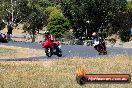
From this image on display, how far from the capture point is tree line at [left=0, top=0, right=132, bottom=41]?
73.0 meters

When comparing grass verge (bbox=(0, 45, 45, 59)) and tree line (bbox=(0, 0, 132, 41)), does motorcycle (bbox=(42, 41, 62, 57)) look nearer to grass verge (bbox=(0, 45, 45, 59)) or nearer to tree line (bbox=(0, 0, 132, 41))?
grass verge (bbox=(0, 45, 45, 59))

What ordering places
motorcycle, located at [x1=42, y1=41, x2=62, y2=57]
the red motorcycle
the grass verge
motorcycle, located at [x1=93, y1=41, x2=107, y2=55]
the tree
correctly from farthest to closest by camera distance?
the tree → the grass verge → motorcycle, located at [x1=93, y1=41, x2=107, y2=55] → motorcycle, located at [x1=42, y1=41, x2=62, y2=57] → the red motorcycle

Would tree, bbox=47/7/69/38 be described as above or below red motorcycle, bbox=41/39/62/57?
above

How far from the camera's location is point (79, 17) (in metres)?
72.8

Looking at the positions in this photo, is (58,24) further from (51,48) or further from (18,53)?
(51,48)

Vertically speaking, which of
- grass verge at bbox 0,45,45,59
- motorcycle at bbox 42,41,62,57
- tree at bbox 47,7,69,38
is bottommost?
grass verge at bbox 0,45,45,59

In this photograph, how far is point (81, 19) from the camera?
7288 cm

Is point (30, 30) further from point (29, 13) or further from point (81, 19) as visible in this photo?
point (81, 19)

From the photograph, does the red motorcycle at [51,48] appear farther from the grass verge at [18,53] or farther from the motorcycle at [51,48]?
the grass verge at [18,53]

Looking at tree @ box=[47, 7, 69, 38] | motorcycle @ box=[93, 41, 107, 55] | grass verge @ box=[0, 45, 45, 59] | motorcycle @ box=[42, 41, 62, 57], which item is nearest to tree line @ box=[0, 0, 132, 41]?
tree @ box=[47, 7, 69, 38]

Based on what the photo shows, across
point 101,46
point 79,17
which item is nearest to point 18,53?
point 101,46

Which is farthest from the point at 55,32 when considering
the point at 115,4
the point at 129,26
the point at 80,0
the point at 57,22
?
the point at 129,26

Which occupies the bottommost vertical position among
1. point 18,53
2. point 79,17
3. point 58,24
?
point 18,53

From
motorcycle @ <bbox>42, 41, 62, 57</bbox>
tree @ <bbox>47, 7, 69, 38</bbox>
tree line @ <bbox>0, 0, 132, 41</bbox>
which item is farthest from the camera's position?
tree @ <bbox>47, 7, 69, 38</bbox>
